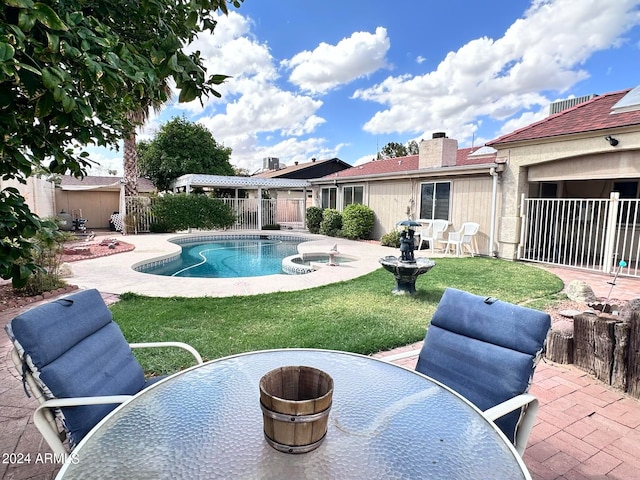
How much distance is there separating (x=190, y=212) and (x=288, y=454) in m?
18.3

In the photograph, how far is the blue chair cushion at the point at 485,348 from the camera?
1.88 meters

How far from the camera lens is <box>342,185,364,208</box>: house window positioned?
16.5 meters

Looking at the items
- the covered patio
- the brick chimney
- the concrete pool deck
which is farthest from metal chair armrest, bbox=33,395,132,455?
the covered patio

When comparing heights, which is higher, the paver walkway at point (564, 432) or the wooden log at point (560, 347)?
the wooden log at point (560, 347)

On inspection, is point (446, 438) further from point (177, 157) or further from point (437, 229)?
point (177, 157)

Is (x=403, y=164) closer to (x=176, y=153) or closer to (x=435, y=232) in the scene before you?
(x=435, y=232)

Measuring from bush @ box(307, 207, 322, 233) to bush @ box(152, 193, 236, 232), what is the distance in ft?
15.6

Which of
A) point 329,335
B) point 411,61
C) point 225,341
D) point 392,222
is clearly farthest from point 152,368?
point 411,61

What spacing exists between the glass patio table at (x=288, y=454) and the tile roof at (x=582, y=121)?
31.7 ft

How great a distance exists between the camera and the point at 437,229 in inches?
491

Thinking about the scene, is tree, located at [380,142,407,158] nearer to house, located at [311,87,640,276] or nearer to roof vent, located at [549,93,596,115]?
house, located at [311,87,640,276]

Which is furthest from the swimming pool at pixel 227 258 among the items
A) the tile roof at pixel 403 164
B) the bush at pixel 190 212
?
the tile roof at pixel 403 164

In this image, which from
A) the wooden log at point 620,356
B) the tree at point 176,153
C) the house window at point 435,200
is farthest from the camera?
the tree at point 176,153

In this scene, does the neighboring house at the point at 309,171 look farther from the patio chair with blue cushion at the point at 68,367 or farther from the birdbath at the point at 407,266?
the patio chair with blue cushion at the point at 68,367
